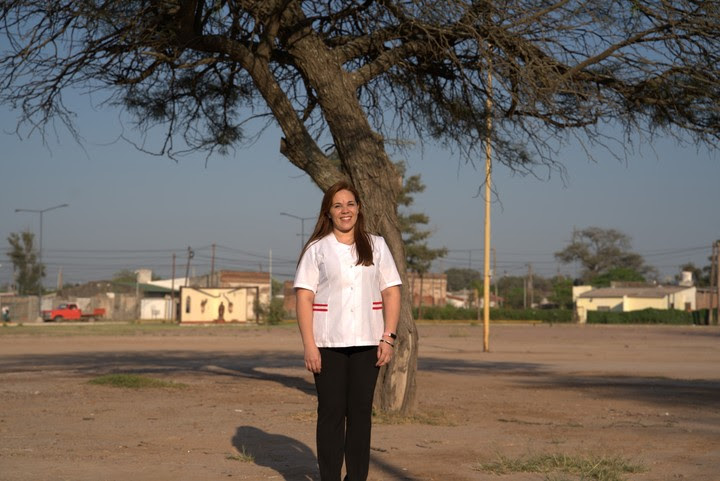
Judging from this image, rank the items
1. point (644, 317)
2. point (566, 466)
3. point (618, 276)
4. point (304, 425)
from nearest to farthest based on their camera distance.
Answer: point (566, 466) < point (304, 425) < point (644, 317) < point (618, 276)

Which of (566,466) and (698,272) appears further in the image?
(698,272)

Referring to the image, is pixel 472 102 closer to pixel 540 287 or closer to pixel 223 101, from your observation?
pixel 223 101

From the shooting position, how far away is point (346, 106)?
1041cm

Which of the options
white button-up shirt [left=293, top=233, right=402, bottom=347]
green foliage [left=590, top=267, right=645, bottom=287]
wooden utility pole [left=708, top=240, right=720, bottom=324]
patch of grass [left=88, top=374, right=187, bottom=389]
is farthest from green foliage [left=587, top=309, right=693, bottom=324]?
white button-up shirt [left=293, top=233, right=402, bottom=347]

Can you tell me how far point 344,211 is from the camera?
546cm

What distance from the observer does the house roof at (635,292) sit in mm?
99875

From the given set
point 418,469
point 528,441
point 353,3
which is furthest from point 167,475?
point 353,3

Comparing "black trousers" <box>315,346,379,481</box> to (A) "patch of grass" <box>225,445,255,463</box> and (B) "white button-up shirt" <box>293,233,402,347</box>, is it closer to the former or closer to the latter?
(B) "white button-up shirt" <box>293,233,402,347</box>

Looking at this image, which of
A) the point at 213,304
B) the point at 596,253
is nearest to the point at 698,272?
the point at 596,253

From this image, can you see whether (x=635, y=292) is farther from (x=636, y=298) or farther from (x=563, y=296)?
(x=563, y=296)

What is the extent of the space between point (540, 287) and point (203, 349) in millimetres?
154720

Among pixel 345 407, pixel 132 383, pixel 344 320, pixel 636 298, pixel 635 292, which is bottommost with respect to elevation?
pixel 132 383

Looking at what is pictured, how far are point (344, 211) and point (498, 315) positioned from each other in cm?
7665

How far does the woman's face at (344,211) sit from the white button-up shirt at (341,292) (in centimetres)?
9
